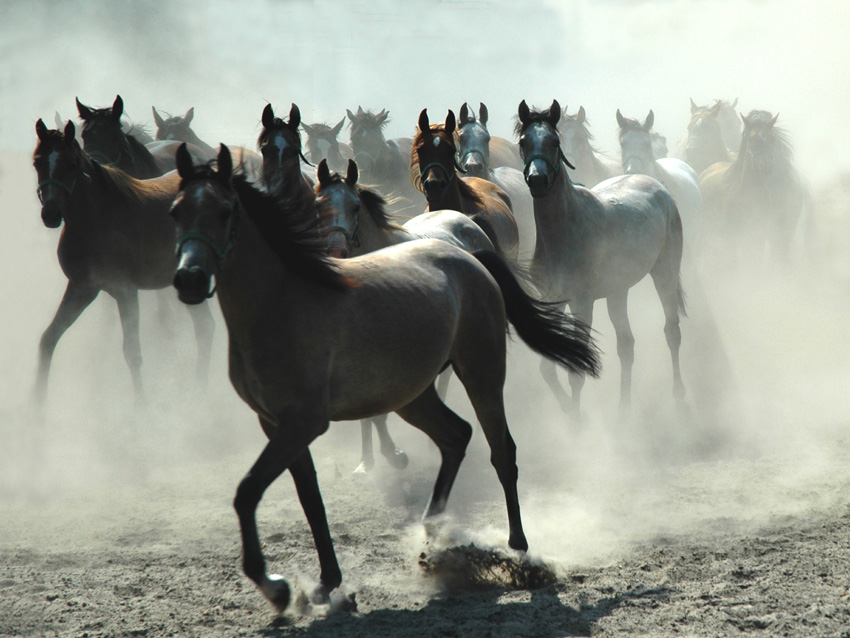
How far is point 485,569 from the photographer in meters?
3.97

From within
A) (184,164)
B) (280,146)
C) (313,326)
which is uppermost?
(280,146)

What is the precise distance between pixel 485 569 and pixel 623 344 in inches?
176

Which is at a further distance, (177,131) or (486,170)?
(177,131)

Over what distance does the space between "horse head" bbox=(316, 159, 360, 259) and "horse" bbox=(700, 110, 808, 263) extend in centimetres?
858

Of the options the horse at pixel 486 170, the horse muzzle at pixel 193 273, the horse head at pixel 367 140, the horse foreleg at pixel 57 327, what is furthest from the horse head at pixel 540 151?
the horse head at pixel 367 140

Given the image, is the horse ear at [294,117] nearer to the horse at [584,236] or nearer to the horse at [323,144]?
the horse at [584,236]

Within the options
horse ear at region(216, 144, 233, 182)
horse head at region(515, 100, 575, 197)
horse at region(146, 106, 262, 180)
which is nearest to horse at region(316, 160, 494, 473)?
horse head at region(515, 100, 575, 197)

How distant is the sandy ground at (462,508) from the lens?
3.59m

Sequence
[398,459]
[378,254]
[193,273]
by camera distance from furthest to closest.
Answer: [398,459] → [378,254] → [193,273]

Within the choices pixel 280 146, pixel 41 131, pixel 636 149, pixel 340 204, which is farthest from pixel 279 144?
pixel 636 149

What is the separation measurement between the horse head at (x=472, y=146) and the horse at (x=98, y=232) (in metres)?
2.79

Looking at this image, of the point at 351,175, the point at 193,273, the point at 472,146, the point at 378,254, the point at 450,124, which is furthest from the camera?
the point at 472,146

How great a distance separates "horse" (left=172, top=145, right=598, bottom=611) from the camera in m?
3.26

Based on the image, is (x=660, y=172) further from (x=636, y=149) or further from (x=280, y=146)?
(x=280, y=146)
